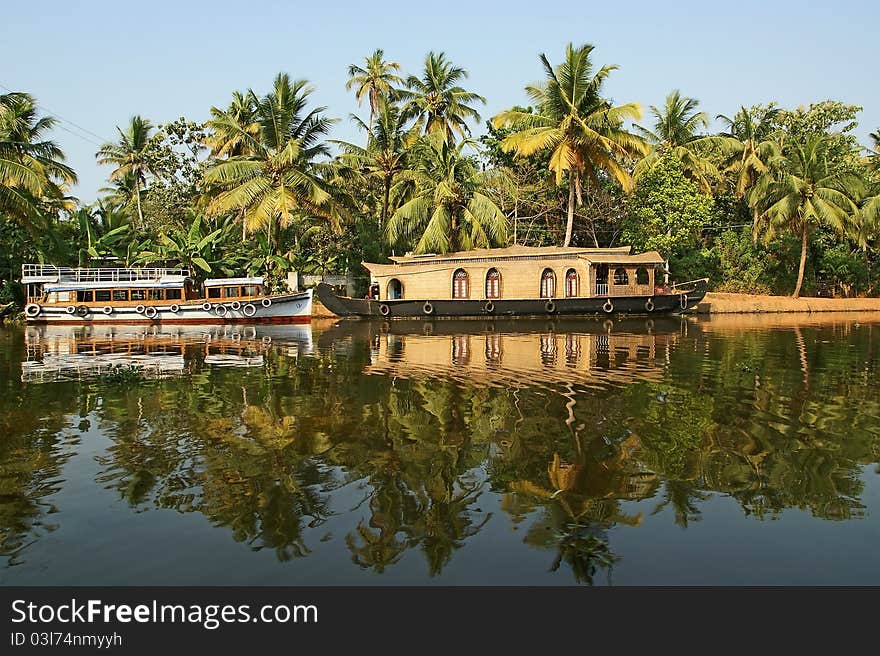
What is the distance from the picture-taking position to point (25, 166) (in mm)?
21469

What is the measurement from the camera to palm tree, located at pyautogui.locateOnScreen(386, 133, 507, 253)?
30.9 meters

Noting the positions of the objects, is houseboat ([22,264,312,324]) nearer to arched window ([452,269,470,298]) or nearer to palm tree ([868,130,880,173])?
arched window ([452,269,470,298])

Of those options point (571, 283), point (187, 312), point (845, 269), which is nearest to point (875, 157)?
point (845, 269)

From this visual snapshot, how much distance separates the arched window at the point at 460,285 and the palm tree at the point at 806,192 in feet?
47.9

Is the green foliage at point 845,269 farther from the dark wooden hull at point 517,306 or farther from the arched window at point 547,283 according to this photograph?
the arched window at point 547,283

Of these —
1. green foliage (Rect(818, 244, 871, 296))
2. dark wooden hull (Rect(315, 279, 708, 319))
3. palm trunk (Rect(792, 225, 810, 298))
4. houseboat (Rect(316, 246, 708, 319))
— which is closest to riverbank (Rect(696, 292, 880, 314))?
palm trunk (Rect(792, 225, 810, 298))

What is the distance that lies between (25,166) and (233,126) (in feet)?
38.7

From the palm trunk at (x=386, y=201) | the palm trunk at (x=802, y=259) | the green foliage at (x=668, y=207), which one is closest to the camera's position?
the green foliage at (x=668, y=207)

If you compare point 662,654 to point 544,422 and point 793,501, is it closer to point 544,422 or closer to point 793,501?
point 793,501

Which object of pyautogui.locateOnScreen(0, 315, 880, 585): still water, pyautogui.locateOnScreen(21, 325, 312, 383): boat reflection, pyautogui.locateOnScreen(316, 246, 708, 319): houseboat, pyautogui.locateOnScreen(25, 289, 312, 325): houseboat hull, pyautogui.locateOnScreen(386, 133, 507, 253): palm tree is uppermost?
pyautogui.locateOnScreen(386, 133, 507, 253): palm tree

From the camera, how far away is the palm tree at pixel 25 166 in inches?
827

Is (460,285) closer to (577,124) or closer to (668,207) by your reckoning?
(577,124)

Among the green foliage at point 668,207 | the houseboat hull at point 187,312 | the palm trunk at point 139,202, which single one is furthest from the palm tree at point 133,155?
the green foliage at point 668,207

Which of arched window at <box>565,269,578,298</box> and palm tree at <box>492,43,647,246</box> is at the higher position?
palm tree at <box>492,43,647,246</box>
